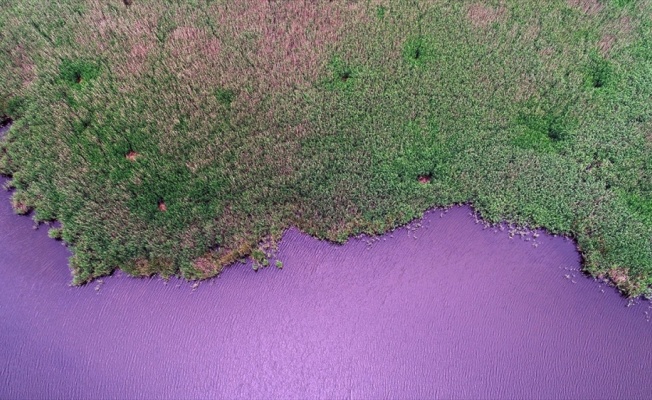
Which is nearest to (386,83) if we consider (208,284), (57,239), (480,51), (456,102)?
(456,102)

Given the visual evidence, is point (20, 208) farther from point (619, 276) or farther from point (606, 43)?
point (606, 43)

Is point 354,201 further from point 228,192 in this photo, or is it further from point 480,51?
point 480,51

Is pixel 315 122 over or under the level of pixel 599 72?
under

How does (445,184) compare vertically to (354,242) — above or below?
above

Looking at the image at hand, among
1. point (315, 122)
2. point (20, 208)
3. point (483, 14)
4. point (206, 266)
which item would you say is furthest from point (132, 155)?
point (483, 14)

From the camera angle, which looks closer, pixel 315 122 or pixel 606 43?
pixel 315 122

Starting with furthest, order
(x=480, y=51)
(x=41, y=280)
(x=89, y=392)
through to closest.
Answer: (x=480, y=51)
(x=41, y=280)
(x=89, y=392)
